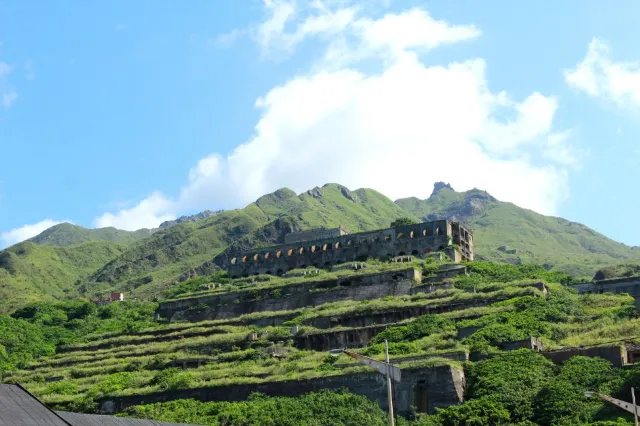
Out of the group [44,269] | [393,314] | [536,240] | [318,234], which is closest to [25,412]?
[393,314]

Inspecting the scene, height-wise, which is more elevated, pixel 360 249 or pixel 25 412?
pixel 360 249

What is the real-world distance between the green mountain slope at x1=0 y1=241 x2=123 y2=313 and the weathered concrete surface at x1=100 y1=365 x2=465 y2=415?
58084 millimetres

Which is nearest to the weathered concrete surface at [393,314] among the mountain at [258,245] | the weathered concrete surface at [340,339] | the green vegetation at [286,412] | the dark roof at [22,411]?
the weathered concrete surface at [340,339]

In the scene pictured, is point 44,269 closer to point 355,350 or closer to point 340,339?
point 340,339

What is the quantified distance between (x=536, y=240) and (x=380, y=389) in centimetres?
12470

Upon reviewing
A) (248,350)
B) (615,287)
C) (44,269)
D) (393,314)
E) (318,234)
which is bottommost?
(248,350)

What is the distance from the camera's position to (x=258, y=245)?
12681 centimetres

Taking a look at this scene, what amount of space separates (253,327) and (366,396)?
20031mm

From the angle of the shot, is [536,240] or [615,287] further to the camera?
[536,240]

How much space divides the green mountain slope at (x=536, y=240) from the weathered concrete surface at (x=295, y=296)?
57.2 meters

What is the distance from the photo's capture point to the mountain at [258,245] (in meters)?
131

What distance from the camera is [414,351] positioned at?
183ft

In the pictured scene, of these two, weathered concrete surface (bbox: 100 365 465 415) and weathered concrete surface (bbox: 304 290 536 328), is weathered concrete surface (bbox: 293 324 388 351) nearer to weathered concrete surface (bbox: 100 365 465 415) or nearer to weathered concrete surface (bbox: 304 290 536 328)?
weathered concrete surface (bbox: 304 290 536 328)

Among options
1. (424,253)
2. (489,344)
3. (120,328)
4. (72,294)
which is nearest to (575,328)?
(489,344)
